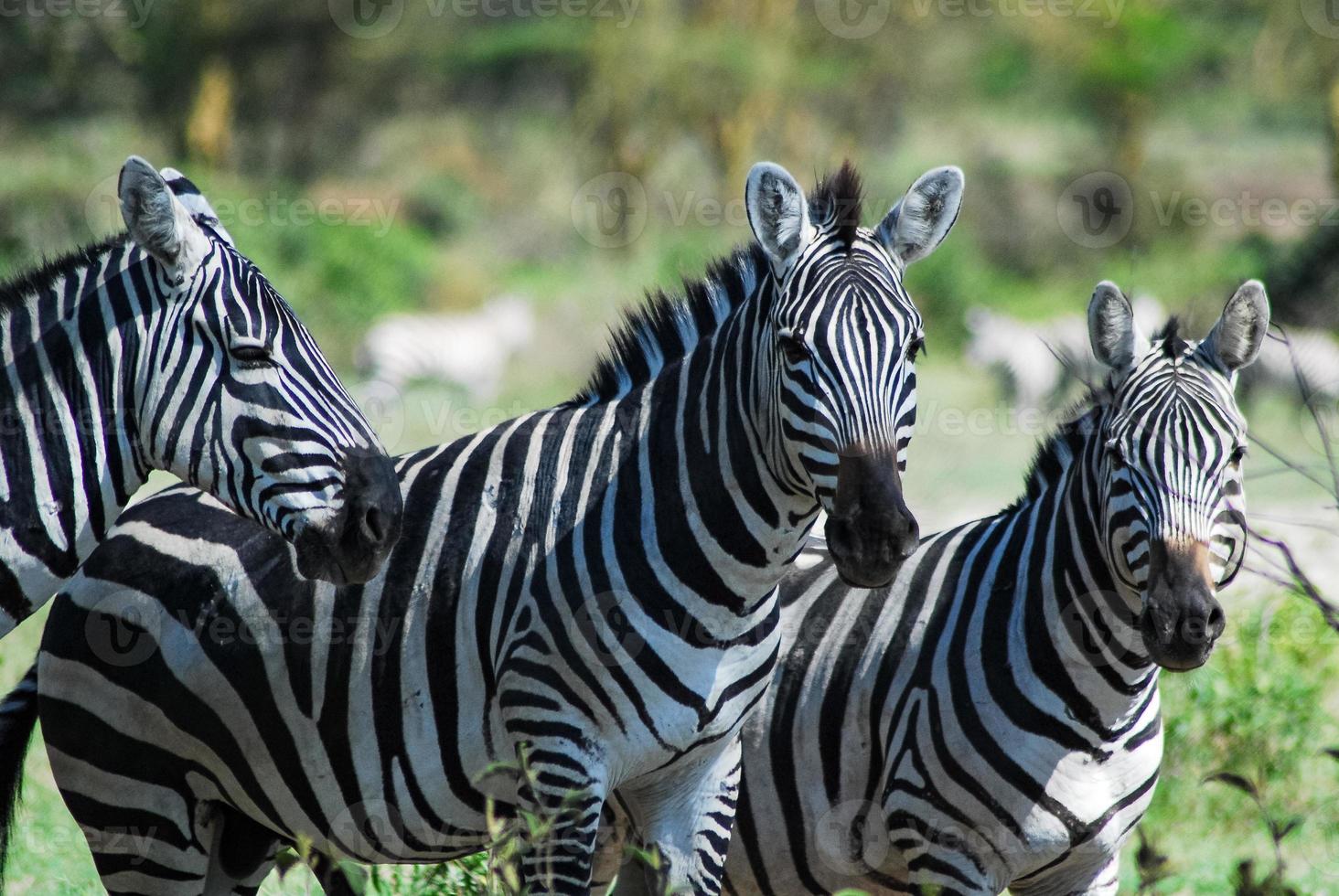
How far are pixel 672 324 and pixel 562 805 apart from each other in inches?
53.1

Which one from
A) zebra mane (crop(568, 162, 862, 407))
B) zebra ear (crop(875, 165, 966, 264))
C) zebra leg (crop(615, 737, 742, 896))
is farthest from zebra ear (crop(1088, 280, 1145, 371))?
zebra leg (crop(615, 737, 742, 896))

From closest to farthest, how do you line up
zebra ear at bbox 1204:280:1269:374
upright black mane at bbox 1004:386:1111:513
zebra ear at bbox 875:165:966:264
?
zebra ear at bbox 875:165:966:264 < zebra ear at bbox 1204:280:1269:374 < upright black mane at bbox 1004:386:1111:513

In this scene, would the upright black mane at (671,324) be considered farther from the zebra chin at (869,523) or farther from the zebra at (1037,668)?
the zebra at (1037,668)

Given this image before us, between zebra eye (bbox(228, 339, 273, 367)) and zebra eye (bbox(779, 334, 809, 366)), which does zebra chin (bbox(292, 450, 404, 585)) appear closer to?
zebra eye (bbox(228, 339, 273, 367))

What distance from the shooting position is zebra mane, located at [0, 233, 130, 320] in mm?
3414

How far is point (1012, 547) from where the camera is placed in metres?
4.34

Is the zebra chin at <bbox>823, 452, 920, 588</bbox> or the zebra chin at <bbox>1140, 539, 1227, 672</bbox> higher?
the zebra chin at <bbox>823, 452, 920, 588</bbox>

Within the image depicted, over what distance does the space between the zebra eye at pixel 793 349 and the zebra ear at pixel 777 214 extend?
240 millimetres

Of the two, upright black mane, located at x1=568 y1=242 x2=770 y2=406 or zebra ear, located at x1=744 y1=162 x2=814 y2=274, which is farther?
upright black mane, located at x1=568 y1=242 x2=770 y2=406

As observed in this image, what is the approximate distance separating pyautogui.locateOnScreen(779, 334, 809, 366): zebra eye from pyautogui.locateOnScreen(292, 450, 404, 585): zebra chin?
1.02 m

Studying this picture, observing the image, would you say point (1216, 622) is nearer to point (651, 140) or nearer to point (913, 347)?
point (913, 347)

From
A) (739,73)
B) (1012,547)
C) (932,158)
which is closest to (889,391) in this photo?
(1012,547)

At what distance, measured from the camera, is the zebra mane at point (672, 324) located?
396 cm

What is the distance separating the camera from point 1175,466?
3742 millimetres
